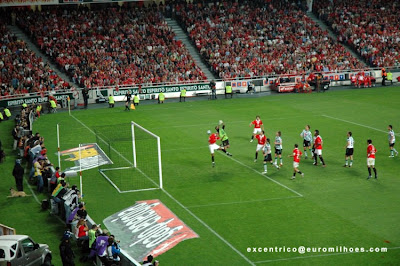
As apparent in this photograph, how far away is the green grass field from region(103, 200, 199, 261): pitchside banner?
0.41 m

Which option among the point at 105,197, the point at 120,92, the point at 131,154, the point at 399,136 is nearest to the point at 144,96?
the point at 120,92

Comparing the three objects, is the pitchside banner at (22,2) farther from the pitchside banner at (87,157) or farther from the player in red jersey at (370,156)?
the player in red jersey at (370,156)

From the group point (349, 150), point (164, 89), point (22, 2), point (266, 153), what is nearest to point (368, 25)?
point (164, 89)

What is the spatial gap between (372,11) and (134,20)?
26029 millimetres

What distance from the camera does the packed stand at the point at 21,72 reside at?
48219mm

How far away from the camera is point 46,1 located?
5172cm

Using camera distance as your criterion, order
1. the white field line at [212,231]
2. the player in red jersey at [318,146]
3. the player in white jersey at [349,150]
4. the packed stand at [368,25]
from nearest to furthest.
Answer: the white field line at [212,231]
the player in white jersey at [349,150]
the player in red jersey at [318,146]
the packed stand at [368,25]

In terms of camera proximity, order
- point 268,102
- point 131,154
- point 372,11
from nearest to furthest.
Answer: point 131,154, point 268,102, point 372,11

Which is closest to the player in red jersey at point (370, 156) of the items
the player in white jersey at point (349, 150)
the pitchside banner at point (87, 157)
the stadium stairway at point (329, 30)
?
the player in white jersey at point (349, 150)

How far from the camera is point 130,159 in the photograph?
104ft

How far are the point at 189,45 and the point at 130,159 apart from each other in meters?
29.9

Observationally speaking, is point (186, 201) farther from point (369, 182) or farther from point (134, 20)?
point (134, 20)

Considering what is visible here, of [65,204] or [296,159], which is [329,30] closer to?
[296,159]

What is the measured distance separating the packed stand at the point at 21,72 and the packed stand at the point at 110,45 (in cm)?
208
